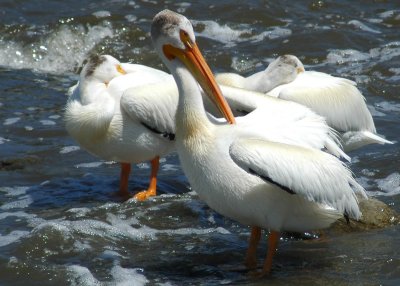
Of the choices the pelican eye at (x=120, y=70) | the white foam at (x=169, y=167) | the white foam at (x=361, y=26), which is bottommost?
the white foam at (x=169, y=167)

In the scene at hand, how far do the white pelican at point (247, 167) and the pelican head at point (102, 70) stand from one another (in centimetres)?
139

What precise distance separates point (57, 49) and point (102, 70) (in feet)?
14.5

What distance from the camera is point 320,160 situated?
523cm

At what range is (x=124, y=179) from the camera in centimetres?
726

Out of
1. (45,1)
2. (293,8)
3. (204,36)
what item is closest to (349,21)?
(293,8)

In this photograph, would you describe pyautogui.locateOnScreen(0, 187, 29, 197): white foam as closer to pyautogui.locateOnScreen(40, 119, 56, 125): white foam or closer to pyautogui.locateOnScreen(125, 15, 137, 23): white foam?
pyautogui.locateOnScreen(40, 119, 56, 125): white foam

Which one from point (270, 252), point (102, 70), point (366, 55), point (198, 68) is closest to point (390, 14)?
point (366, 55)

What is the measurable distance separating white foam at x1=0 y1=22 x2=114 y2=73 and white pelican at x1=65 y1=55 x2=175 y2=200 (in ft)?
12.6

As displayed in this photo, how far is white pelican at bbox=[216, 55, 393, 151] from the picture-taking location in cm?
716

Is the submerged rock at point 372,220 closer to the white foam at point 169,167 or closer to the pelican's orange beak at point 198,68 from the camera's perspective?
the pelican's orange beak at point 198,68

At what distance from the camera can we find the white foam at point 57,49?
10875mm

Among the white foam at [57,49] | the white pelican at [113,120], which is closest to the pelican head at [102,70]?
the white pelican at [113,120]

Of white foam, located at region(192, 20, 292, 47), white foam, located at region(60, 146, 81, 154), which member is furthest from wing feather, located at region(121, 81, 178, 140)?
white foam, located at region(192, 20, 292, 47)

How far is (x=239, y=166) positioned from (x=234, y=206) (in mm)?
325
